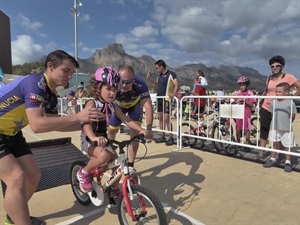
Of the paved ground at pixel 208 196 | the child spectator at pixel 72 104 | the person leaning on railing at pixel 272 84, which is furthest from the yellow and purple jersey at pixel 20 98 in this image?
the child spectator at pixel 72 104

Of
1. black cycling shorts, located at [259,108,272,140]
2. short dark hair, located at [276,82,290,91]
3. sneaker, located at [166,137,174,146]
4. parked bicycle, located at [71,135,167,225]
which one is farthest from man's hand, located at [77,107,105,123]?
sneaker, located at [166,137,174,146]

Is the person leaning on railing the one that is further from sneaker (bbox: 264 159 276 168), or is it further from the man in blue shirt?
the man in blue shirt

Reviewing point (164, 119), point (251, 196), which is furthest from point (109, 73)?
point (164, 119)

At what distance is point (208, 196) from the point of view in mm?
4176

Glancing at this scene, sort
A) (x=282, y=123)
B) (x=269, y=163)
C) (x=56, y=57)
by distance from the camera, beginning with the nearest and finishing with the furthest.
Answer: (x=56, y=57), (x=282, y=123), (x=269, y=163)

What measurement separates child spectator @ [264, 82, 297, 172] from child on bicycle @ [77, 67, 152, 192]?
326cm

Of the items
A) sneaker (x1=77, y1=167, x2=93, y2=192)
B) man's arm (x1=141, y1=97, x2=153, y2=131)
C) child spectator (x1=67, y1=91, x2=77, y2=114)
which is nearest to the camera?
sneaker (x1=77, y1=167, x2=93, y2=192)

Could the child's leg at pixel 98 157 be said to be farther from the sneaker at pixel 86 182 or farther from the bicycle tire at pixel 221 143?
the bicycle tire at pixel 221 143

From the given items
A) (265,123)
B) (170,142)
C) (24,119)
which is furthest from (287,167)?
(24,119)

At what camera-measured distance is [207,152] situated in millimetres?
6895

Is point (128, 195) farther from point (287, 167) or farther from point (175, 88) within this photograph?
point (175, 88)

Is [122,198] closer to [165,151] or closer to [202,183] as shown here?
[202,183]

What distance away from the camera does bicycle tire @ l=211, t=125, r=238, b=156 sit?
6555 mm

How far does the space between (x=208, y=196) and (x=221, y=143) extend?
2.98 meters
